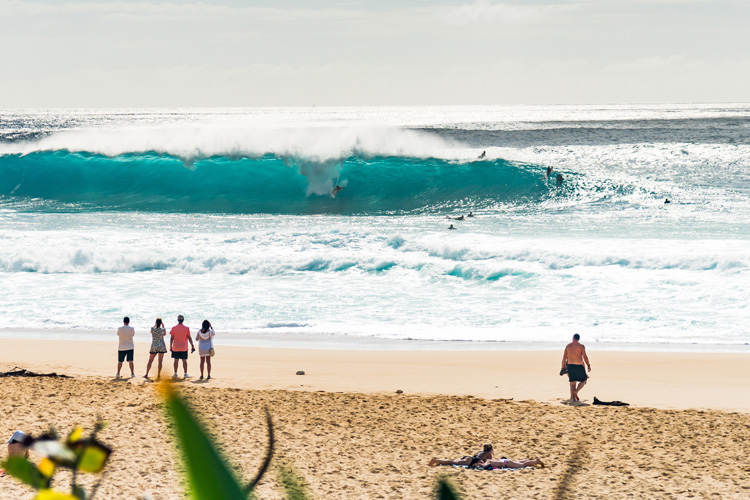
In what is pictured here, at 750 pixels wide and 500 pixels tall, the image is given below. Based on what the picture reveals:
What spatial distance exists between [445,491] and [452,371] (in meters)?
11.5

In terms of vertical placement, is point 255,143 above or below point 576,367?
above

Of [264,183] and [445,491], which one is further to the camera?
[264,183]

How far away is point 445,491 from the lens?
414 millimetres

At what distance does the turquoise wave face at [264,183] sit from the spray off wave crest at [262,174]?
4cm

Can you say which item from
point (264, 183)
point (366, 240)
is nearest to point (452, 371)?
point (366, 240)

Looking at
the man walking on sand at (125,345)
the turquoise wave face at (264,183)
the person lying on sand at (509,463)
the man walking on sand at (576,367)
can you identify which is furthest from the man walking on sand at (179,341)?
the turquoise wave face at (264,183)

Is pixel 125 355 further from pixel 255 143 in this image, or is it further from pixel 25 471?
pixel 255 143

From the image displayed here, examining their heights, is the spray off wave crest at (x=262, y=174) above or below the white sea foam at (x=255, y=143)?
below

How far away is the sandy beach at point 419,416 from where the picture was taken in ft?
23.8

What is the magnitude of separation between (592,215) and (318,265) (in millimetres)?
12077

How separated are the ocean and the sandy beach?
163 cm

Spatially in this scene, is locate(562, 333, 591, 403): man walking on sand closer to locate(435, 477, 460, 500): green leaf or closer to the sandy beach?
the sandy beach

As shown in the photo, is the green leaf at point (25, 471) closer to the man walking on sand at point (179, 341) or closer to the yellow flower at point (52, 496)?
the yellow flower at point (52, 496)

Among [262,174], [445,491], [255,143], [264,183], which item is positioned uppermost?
[255,143]
